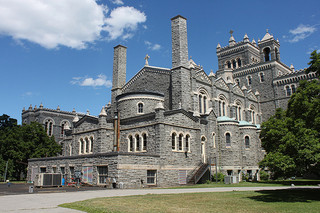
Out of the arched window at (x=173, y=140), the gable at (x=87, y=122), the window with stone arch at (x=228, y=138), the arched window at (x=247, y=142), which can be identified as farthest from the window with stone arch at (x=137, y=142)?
the arched window at (x=247, y=142)

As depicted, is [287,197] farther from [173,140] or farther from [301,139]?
[173,140]

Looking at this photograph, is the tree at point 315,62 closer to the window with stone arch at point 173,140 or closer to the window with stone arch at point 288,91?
the window with stone arch at point 173,140

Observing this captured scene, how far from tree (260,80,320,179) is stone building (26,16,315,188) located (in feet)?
42.6

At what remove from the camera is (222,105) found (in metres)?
43.4

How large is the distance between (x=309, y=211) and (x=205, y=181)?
20.7m

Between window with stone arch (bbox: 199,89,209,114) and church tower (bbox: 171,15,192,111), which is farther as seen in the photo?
window with stone arch (bbox: 199,89,209,114)

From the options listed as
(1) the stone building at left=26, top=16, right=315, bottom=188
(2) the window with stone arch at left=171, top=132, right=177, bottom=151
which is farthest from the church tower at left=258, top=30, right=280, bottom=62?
(2) the window with stone arch at left=171, top=132, right=177, bottom=151

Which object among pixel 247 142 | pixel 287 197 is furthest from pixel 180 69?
pixel 287 197


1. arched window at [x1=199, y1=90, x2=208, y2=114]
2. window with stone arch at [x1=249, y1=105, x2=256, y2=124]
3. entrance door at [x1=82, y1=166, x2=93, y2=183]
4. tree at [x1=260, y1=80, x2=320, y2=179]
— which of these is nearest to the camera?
tree at [x1=260, y1=80, x2=320, y2=179]

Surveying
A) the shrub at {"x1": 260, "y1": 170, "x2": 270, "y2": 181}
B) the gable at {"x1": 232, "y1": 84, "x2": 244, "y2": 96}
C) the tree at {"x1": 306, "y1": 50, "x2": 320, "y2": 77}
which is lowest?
the shrub at {"x1": 260, "y1": 170, "x2": 270, "y2": 181}

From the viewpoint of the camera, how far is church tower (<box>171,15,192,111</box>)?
34688 millimetres

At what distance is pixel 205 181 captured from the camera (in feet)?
105

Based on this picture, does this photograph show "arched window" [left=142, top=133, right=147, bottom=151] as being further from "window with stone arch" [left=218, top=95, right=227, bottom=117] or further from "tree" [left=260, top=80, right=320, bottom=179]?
"window with stone arch" [left=218, top=95, right=227, bottom=117]

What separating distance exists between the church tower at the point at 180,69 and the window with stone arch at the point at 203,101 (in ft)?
11.7
